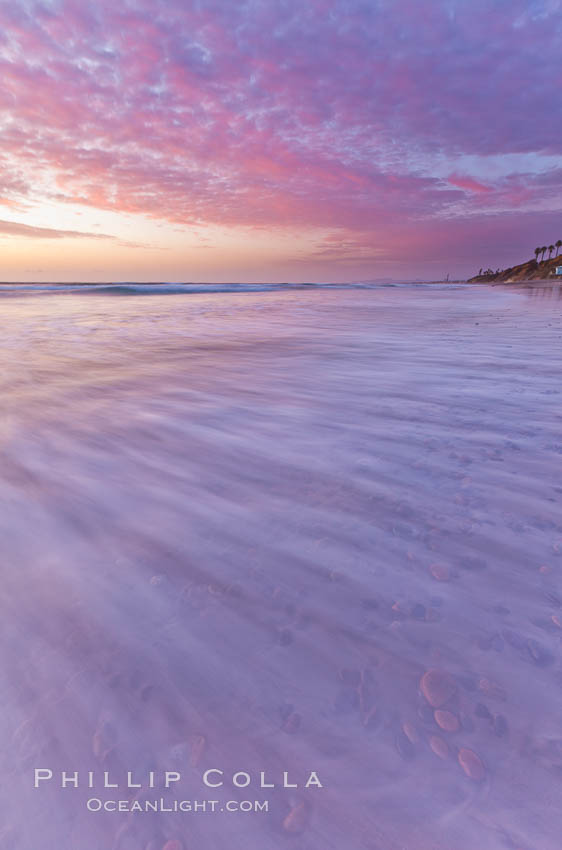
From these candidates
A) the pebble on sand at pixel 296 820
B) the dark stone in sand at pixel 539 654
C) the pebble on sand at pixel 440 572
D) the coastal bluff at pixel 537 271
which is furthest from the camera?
the coastal bluff at pixel 537 271

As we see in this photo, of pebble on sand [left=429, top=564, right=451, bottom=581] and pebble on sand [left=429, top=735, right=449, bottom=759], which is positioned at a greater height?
pebble on sand [left=429, top=564, right=451, bottom=581]

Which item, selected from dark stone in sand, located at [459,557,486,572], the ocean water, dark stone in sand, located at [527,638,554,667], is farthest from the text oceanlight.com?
dark stone in sand, located at [459,557,486,572]

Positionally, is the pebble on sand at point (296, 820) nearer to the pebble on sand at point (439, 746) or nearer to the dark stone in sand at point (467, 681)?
the pebble on sand at point (439, 746)

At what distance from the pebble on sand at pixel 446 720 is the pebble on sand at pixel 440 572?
0.41 m

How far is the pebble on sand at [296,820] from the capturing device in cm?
70

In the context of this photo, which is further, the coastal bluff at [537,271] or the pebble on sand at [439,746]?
the coastal bluff at [537,271]

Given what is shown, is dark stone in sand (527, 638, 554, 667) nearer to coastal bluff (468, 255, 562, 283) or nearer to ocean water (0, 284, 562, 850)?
ocean water (0, 284, 562, 850)

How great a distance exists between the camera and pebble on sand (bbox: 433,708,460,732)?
0.82m

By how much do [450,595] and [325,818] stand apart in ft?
2.10

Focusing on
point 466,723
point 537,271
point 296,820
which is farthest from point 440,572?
point 537,271

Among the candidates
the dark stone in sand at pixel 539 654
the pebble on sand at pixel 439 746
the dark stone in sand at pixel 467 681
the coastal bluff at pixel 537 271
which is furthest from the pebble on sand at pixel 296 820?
the coastal bluff at pixel 537 271

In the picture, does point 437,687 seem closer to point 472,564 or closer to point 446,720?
point 446,720

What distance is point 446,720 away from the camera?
835mm

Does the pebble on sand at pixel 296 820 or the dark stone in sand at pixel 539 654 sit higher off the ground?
the dark stone in sand at pixel 539 654
